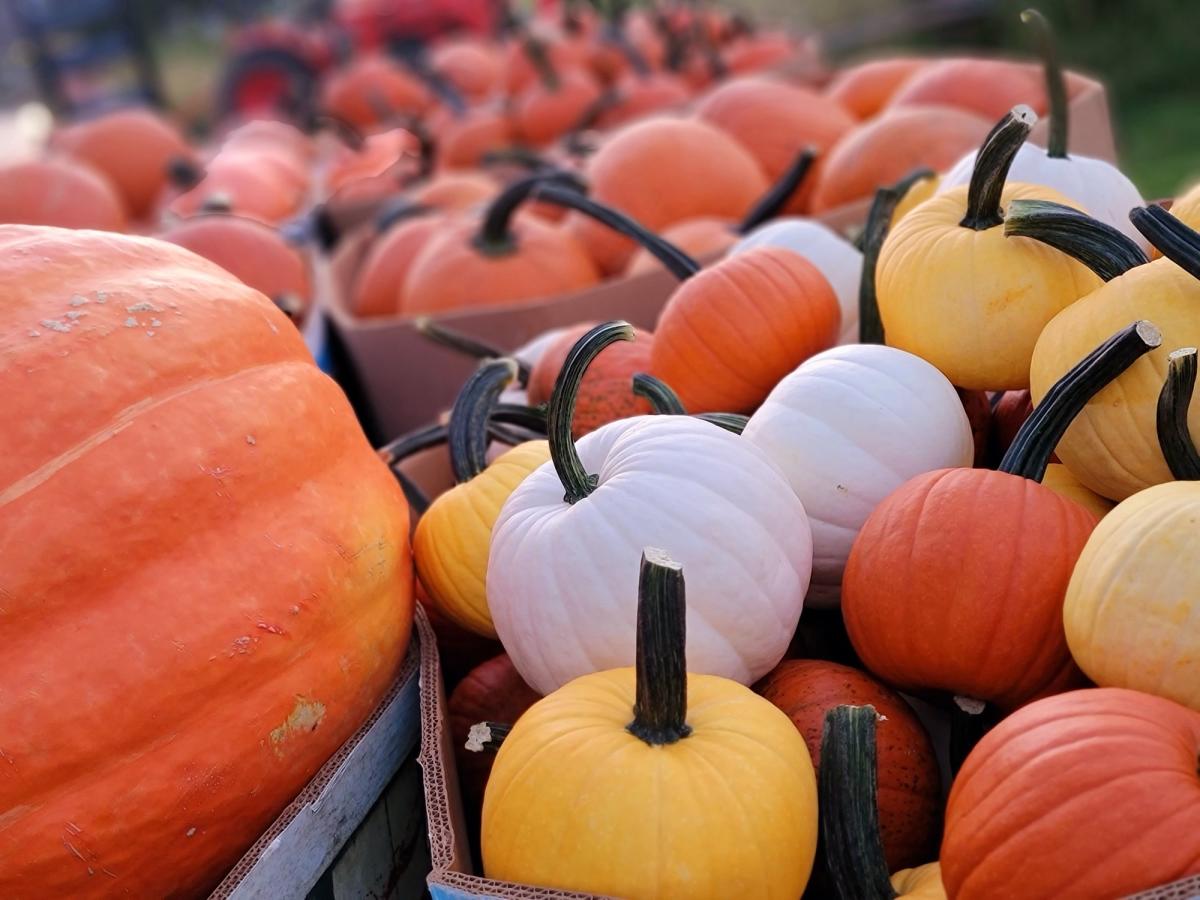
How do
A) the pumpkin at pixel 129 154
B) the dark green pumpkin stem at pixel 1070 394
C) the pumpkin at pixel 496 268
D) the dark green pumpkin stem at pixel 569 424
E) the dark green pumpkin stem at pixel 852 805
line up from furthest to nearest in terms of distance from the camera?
the pumpkin at pixel 129 154, the pumpkin at pixel 496 268, the dark green pumpkin stem at pixel 569 424, the dark green pumpkin stem at pixel 1070 394, the dark green pumpkin stem at pixel 852 805

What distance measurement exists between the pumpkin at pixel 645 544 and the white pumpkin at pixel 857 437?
105 millimetres

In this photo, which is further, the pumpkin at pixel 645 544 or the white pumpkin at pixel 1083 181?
the white pumpkin at pixel 1083 181

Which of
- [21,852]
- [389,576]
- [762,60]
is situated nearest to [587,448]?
[389,576]

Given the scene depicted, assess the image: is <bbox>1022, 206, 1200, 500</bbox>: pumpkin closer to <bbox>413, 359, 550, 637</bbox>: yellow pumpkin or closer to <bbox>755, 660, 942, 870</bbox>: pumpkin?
<bbox>755, 660, 942, 870</bbox>: pumpkin

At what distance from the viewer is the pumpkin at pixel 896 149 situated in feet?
8.36

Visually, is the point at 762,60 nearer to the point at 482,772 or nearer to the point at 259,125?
the point at 259,125

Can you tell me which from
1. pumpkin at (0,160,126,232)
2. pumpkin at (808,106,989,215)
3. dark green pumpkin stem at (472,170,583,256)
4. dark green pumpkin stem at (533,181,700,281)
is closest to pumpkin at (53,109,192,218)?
pumpkin at (0,160,126,232)

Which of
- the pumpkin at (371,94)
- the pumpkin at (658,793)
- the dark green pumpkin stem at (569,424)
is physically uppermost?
the dark green pumpkin stem at (569,424)

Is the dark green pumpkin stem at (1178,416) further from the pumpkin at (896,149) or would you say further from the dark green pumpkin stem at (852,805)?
the pumpkin at (896,149)

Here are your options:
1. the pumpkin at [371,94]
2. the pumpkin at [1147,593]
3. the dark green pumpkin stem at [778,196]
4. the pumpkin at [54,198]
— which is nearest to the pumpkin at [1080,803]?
the pumpkin at [1147,593]

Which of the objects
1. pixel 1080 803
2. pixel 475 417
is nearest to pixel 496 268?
pixel 475 417

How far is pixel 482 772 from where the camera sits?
133cm

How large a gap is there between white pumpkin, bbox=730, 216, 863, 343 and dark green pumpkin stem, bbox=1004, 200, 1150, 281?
0.48m

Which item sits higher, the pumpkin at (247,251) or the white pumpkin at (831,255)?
the white pumpkin at (831,255)
